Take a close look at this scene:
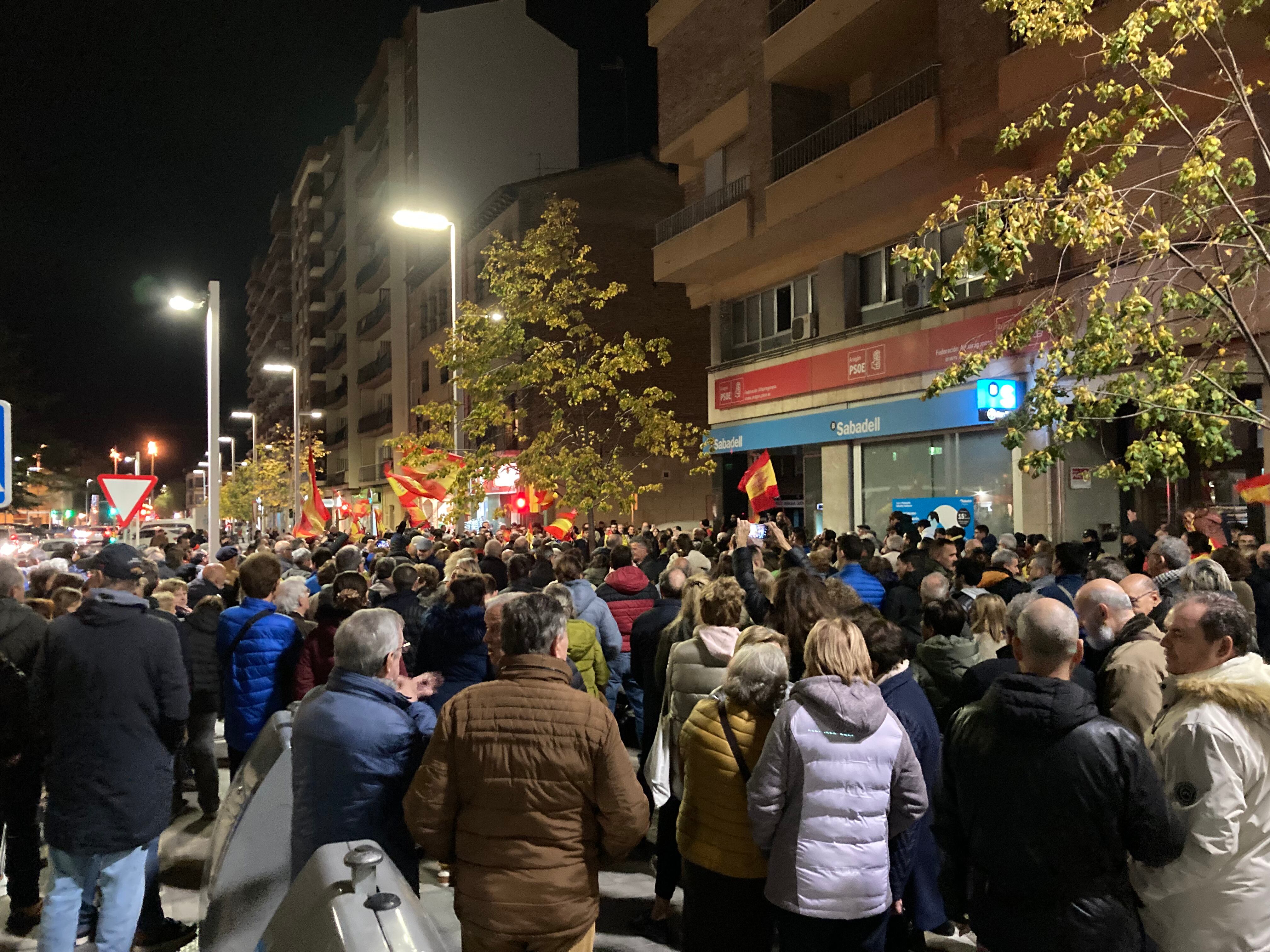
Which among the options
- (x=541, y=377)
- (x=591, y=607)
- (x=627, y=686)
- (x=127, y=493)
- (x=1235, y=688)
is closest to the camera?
(x=1235, y=688)

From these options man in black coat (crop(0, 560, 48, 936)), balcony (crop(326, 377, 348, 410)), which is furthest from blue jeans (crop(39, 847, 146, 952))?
balcony (crop(326, 377, 348, 410))

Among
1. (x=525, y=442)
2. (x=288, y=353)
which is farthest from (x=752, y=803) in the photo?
(x=288, y=353)

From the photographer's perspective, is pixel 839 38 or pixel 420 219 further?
pixel 839 38

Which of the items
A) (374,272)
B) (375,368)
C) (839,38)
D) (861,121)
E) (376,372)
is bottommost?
(861,121)

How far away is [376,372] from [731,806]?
60803 millimetres

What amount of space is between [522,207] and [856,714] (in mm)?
35040

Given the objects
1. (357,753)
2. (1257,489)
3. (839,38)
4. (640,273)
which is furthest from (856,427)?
(640,273)

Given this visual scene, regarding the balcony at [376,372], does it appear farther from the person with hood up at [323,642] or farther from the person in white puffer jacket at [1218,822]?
the person in white puffer jacket at [1218,822]

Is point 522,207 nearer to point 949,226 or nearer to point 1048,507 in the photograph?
point 949,226

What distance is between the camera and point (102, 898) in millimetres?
4883

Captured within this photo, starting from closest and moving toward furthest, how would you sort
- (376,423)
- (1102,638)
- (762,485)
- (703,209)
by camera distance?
(1102,638)
(762,485)
(703,209)
(376,423)

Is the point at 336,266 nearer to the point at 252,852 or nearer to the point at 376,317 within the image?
the point at 376,317

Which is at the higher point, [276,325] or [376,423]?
[276,325]

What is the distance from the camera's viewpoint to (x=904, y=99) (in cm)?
1920
